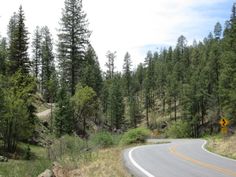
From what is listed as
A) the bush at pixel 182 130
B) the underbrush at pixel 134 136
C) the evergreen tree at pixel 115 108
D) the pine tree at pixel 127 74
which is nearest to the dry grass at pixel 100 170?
the underbrush at pixel 134 136

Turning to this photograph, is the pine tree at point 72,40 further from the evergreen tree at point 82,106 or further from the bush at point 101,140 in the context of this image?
the bush at point 101,140

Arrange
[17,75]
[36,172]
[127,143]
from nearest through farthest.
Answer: [36,172]
[127,143]
[17,75]

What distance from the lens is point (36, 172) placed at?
18969mm

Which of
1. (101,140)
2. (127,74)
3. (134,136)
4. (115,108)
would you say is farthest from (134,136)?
(127,74)

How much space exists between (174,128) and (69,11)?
40023 mm

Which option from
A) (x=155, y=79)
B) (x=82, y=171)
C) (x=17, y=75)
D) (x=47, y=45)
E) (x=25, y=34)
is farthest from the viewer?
(x=155, y=79)

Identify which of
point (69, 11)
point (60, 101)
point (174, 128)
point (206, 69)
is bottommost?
point (174, 128)

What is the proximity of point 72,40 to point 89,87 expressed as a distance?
1037cm

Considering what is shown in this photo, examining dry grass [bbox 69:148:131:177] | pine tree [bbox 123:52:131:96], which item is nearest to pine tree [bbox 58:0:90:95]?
dry grass [bbox 69:148:131:177]

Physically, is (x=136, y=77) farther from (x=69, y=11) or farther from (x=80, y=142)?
(x=80, y=142)

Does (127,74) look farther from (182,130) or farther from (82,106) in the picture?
(82,106)

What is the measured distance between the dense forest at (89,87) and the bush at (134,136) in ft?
17.0

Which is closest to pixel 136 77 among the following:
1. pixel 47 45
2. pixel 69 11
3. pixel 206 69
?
pixel 47 45

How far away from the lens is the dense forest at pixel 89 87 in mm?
48250
